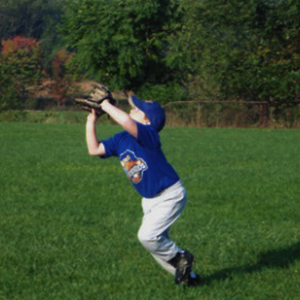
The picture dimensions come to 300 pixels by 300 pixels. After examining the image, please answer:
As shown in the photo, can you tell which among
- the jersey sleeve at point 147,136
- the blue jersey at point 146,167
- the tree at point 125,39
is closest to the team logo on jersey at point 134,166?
the blue jersey at point 146,167

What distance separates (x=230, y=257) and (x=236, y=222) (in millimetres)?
2160

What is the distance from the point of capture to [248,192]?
13070mm

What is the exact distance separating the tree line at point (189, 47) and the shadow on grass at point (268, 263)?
33974 millimetres

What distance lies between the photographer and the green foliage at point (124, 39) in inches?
1885

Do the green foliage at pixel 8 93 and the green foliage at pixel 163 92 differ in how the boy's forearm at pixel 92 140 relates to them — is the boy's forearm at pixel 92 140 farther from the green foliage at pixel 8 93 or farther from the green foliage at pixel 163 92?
the green foliage at pixel 8 93

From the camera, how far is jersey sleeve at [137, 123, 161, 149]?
6047mm

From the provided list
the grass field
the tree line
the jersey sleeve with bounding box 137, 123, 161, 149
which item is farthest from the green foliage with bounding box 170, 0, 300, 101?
the jersey sleeve with bounding box 137, 123, 161, 149

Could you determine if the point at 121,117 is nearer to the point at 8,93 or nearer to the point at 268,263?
the point at 268,263

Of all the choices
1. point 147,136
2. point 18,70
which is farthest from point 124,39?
point 147,136

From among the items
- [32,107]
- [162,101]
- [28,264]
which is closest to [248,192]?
[28,264]

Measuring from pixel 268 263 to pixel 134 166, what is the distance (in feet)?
6.36

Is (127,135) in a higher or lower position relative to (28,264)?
higher

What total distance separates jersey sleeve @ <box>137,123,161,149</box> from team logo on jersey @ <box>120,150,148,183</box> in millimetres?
172

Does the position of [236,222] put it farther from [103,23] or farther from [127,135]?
[103,23]
